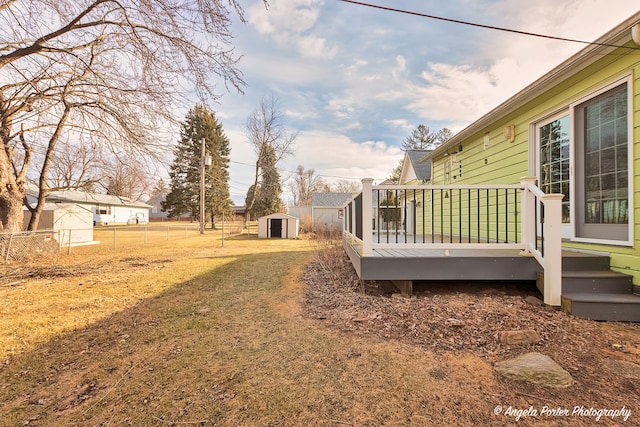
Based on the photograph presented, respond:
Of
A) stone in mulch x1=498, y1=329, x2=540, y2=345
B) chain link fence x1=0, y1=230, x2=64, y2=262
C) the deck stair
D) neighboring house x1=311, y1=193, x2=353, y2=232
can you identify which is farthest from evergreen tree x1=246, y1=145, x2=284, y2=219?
stone in mulch x1=498, y1=329, x2=540, y2=345

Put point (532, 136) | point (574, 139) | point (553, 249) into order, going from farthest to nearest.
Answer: point (532, 136) → point (574, 139) → point (553, 249)

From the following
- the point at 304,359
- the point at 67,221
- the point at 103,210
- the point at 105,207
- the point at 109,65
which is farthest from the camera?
the point at 105,207

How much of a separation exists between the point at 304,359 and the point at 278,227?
15944 millimetres

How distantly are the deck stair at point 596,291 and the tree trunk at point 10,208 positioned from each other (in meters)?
12.3

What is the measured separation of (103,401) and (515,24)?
23.5 ft

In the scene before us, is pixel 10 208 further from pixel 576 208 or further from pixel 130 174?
pixel 576 208

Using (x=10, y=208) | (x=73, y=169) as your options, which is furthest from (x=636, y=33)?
(x=10, y=208)

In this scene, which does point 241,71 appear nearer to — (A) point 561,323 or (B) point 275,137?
(A) point 561,323

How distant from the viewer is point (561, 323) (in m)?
2.84

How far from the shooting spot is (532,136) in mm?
4961

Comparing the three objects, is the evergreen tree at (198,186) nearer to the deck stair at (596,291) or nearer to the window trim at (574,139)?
the window trim at (574,139)

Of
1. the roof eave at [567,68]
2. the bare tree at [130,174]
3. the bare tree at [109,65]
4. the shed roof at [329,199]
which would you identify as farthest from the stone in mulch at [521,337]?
the shed roof at [329,199]

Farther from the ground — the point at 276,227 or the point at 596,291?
the point at 276,227

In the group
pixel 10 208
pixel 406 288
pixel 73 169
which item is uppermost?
pixel 73 169
